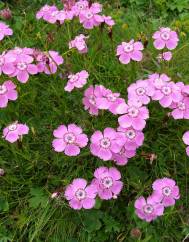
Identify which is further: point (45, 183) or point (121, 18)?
point (121, 18)

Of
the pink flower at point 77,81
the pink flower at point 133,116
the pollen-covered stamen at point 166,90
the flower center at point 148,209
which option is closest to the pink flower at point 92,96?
the pink flower at point 77,81

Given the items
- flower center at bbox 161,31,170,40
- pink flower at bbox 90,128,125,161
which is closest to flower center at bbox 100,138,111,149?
pink flower at bbox 90,128,125,161

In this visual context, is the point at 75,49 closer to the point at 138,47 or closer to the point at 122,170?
the point at 138,47

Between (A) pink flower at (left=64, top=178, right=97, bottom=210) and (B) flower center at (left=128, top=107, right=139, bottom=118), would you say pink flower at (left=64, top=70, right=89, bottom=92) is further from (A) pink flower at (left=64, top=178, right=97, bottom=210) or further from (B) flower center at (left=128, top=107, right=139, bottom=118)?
(A) pink flower at (left=64, top=178, right=97, bottom=210)

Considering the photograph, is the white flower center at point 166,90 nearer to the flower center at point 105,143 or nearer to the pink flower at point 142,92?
the pink flower at point 142,92

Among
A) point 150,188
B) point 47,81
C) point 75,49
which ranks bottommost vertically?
point 150,188

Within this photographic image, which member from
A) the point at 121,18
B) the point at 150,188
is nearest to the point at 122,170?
the point at 150,188
